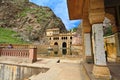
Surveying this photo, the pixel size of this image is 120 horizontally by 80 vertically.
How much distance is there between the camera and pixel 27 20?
63.5 m

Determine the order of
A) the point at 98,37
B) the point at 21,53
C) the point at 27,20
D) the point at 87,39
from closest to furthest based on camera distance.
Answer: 1. the point at 98,37
2. the point at 87,39
3. the point at 21,53
4. the point at 27,20

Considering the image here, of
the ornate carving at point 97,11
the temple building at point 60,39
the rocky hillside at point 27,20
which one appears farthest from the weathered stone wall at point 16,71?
the rocky hillside at point 27,20

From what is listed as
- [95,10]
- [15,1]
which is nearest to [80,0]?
[95,10]

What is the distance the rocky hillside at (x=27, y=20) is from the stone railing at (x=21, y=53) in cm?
4219

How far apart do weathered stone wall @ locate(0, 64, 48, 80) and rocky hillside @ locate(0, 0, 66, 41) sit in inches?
1760

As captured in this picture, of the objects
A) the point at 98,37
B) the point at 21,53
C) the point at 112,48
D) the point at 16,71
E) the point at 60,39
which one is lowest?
the point at 16,71

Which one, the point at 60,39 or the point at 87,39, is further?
the point at 60,39

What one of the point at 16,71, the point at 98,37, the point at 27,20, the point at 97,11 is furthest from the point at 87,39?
the point at 27,20

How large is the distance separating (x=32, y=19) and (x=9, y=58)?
53.5 m

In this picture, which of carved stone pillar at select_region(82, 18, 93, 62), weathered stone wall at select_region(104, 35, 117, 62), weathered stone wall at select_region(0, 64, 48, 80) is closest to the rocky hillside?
weathered stone wall at select_region(0, 64, 48, 80)

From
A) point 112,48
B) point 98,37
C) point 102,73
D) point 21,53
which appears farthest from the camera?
point 21,53

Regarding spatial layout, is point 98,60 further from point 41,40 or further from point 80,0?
point 41,40

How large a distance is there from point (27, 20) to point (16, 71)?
185 ft

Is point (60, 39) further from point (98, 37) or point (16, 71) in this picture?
point (98, 37)
